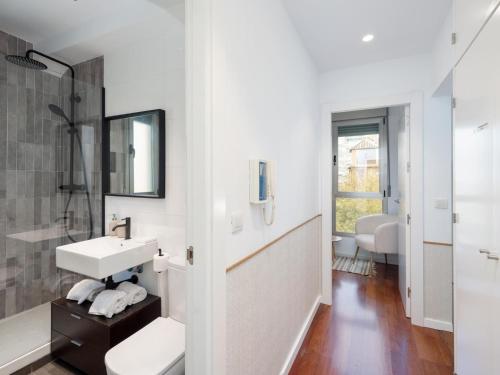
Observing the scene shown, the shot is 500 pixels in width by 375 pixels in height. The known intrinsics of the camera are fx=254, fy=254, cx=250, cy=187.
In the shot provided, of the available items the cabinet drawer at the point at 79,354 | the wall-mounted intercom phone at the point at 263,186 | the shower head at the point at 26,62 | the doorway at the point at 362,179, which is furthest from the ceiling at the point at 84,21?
the doorway at the point at 362,179

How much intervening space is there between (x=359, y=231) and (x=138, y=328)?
3.44 metres

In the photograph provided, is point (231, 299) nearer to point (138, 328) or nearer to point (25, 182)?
point (138, 328)

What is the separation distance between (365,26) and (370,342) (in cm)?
261

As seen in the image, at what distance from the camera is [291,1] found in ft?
5.70

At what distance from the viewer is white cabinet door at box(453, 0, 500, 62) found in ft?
3.90

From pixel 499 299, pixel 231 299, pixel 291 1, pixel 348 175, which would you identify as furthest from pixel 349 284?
pixel 291 1

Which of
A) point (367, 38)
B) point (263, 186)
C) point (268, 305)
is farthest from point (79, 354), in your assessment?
point (367, 38)

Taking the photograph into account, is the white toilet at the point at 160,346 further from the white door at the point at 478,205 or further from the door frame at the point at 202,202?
the white door at the point at 478,205

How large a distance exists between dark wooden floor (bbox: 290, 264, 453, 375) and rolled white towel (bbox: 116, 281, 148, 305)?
49.7 inches

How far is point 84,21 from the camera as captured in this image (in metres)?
2.11

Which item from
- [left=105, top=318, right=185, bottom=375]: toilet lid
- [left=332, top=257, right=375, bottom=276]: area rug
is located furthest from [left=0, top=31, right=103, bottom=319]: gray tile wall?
[left=332, top=257, right=375, bottom=276]: area rug

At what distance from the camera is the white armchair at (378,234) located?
351 centimetres

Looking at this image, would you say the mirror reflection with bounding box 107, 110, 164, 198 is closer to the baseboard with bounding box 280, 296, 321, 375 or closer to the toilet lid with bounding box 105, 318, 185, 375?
the toilet lid with bounding box 105, 318, 185, 375

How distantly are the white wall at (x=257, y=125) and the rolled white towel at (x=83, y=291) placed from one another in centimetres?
142
